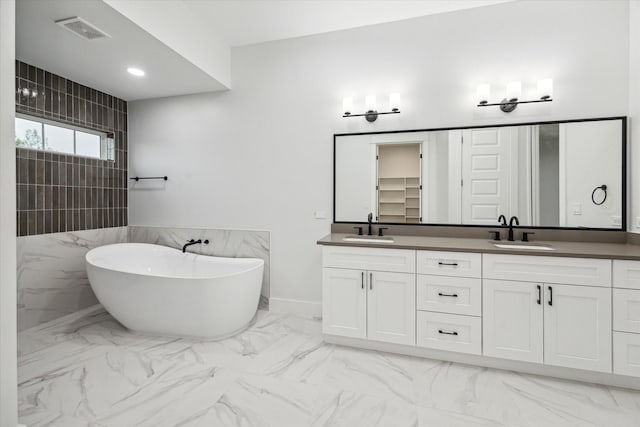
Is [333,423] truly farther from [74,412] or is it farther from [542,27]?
[542,27]

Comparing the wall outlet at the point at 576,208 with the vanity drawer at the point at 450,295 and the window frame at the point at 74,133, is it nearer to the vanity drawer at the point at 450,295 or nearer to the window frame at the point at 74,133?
the vanity drawer at the point at 450,295

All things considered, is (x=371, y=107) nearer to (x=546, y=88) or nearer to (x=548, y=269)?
(x=546, y=88)

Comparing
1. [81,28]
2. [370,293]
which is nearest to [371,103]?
[370,293]

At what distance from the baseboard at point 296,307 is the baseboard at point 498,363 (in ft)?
2.03

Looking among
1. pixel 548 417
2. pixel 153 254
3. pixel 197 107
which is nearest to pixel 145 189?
pixel 153 254

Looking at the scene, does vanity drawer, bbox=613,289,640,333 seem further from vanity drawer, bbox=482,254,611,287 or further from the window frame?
the window frame

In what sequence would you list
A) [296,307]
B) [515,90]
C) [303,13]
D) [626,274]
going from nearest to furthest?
1. [626,274]
2. [515,90]
3. [303,13]
4. [296,307]

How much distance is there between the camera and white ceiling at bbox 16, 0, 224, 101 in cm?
204

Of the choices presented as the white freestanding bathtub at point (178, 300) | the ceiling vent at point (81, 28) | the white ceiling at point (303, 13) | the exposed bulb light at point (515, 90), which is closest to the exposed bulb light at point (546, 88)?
the exposed bulb light at point (515, 90)

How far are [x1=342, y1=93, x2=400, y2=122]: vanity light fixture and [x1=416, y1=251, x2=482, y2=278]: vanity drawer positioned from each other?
135 cm

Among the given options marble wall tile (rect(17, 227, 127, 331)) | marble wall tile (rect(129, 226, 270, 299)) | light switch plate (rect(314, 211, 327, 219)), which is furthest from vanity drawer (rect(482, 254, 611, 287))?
marble wall tile (rect(17, 227, 127, 331))

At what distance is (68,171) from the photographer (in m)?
3.12

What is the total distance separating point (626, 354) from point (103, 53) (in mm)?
4285

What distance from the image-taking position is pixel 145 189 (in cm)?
379
